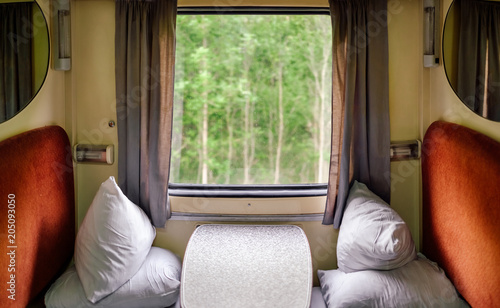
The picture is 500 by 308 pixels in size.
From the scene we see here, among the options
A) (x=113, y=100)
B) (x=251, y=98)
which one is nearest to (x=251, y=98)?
(x=251, y=98)

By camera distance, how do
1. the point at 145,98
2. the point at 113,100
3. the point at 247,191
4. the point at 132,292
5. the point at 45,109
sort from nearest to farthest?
1. the point at 132,292
2. the point at 45,109
3. the point at 145,98
4. the point at 113,100
5. the point at 247,191

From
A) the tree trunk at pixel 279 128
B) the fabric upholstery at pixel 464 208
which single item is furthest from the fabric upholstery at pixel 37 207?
the fabric upholstery at pixel 464 208

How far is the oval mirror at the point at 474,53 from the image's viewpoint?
7.39ft

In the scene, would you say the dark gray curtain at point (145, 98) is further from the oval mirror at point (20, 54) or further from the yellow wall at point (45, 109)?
the oval mirror at point (20, 54)

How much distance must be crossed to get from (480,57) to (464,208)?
0.85 m

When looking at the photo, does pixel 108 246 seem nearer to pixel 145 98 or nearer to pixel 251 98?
pixel 145 98

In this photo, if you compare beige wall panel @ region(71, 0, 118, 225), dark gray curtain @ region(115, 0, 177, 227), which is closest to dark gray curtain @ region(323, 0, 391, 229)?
dark gray curtain @ region(115, 0, 177, 227)

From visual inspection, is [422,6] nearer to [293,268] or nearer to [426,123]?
[426,123]

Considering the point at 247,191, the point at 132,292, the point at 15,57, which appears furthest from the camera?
the point at 247,191

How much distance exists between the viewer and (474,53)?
2.39 metres

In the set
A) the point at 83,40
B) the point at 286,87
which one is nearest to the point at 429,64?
the point at 286,87

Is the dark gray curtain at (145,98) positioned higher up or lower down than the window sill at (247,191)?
higher up

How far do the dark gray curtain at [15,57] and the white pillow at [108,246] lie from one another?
2.28 feet

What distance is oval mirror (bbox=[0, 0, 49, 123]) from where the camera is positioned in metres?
2.21
